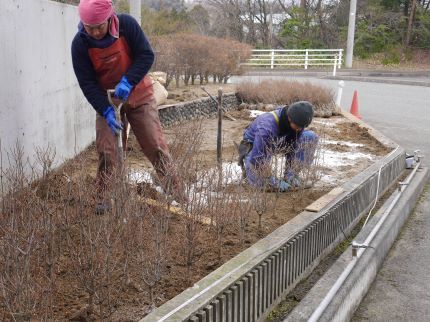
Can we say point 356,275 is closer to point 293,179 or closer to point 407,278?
point 407,278

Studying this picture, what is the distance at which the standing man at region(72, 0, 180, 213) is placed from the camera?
402 centimetres

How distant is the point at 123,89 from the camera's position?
3988 mm

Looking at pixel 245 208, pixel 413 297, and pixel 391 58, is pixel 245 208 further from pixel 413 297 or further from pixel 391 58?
pixel 391 58

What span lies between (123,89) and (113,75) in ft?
1.39

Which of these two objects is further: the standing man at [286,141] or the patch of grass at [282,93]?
the patch of grass at [282,93]

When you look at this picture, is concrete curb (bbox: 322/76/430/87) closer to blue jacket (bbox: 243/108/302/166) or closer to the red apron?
blue jacket (bbox: 243/108/302/166)

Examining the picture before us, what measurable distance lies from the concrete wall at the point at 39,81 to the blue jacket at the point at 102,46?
2.06ft

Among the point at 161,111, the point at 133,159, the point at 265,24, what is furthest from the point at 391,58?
the point at 133,159

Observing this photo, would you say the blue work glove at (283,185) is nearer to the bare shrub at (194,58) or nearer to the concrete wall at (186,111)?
the concrete wall at (186,111)

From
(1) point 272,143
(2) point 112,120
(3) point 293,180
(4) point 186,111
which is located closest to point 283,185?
(3) point 293,180

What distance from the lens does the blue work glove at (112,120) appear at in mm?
3999

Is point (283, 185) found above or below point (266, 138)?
below

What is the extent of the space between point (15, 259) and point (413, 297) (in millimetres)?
2744

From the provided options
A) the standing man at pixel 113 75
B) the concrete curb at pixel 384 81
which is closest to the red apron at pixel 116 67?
the standing man at pixel 113 75
